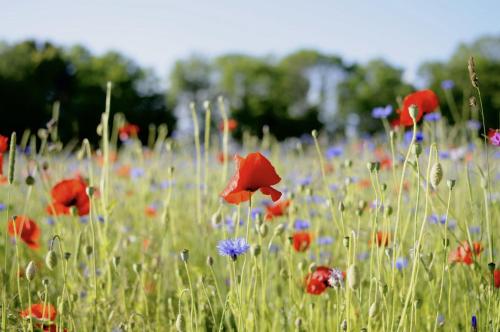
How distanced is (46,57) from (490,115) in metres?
27.2

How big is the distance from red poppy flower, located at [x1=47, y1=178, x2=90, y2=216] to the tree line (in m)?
25.2

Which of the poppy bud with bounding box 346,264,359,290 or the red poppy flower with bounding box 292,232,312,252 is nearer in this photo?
the poppy bud with bounding box 346,264,359,290

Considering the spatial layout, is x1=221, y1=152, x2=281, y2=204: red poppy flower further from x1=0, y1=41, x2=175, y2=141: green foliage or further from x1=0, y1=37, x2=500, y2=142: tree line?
x1=0, y1=37, x2=500, y2=142: tree line

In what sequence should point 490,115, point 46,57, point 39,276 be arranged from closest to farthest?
1. point 39,276
2. point 46,57
3. point 490,115

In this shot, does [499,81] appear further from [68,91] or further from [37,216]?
[37,216]

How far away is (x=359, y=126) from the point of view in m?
38.5

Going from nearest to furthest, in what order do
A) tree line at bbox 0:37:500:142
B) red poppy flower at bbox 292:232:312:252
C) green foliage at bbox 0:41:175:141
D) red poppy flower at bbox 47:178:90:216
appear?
red poppy flower at bbox 47:178:90:216 → red poppy flower at bbox 292:232:312:252 → green foliage at bbox 0:41:175:141 → tree line at bbox 0:37:500:142

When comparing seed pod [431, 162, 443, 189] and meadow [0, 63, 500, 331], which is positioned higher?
seed pod [431, 162, 443, 189]

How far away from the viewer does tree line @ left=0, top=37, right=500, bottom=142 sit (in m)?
28.2

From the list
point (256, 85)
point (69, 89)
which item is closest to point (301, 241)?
point (69, 89)

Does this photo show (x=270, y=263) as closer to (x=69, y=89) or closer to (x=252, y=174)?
(x=252, y=174)

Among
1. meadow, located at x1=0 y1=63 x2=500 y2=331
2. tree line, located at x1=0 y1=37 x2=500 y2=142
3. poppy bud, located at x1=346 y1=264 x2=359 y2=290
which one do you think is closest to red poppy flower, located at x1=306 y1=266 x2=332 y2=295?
meadow, located at x1=0 y1=63 x2=500 y2=331

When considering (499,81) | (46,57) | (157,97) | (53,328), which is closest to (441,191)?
(53,328)

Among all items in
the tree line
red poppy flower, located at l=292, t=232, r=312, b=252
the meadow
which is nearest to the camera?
the meadow
